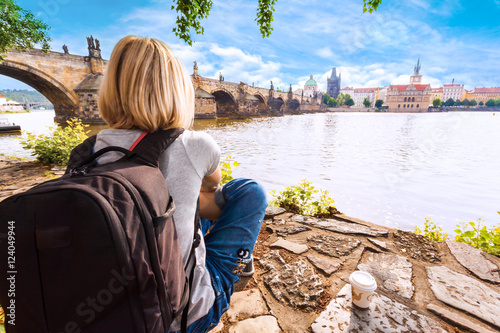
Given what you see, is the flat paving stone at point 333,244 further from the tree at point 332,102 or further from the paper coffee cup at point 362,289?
the tree at point 332,102

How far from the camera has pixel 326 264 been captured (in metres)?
2.07

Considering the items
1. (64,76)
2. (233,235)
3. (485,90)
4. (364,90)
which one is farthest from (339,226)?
(485,90)

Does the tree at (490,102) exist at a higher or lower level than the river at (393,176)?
higher

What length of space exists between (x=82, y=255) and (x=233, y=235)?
2.52ft

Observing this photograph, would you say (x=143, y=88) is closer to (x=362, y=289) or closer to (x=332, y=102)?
(x=362, y=289)

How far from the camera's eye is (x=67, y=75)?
18.0m

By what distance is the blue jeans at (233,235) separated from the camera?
1.22 meters

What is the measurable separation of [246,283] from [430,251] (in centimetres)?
190

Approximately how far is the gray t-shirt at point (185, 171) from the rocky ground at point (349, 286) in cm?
62

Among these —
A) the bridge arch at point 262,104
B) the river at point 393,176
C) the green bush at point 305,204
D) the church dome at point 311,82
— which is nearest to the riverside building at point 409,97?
the church dome at point 311,82

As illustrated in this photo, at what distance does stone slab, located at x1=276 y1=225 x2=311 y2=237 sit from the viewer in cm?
265

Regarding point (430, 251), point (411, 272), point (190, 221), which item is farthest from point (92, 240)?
point (430, 251)

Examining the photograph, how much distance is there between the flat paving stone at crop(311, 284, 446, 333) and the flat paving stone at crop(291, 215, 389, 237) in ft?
3.48

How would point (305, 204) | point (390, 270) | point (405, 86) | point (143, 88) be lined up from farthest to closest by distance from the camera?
point (405, 86) < point (305, 204) < point (390, 270) < point (143, 88)
